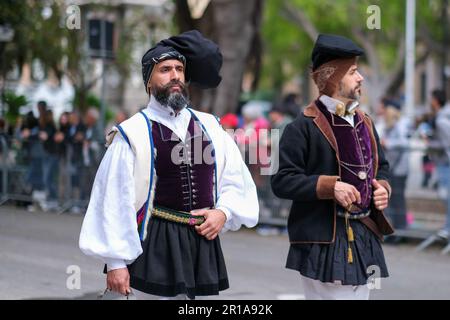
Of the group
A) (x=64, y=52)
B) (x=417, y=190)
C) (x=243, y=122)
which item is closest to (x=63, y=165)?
(x=243, y=122)

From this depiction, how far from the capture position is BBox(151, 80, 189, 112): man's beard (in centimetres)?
489

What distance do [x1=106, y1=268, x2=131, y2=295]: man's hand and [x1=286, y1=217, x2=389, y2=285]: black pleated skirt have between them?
3.71 feet

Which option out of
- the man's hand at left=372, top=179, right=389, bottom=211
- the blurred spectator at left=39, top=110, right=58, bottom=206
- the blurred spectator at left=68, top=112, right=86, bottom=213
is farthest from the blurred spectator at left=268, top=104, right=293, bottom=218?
the man's hand at left=372, top=179, right=389, bottom=211

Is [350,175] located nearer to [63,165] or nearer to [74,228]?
[74,228]

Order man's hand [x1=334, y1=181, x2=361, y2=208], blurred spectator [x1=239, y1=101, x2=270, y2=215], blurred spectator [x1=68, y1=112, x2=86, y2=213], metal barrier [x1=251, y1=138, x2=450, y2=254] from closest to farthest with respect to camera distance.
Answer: man's hand [x1=334, y1=181, x2=361, y2=208] < metal barrier [x1=251, y1=138, x2=450, y2=254] < blurred spectator [x1=239, y1=101, x2=270, y2=215] < blurred spectator [x1=68, y1=112, x2=86, y2=213]

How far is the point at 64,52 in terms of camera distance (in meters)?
23.2

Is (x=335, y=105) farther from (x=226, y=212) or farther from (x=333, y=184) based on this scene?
(x=226, y=212)

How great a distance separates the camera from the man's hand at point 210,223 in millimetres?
4840

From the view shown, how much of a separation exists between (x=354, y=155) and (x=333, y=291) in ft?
2.48

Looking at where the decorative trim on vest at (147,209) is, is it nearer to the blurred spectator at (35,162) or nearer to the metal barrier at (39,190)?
the metal barrier at (39,190)

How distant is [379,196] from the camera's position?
542 centimetres

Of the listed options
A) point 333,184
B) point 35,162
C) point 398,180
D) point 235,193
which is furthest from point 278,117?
point 235,193

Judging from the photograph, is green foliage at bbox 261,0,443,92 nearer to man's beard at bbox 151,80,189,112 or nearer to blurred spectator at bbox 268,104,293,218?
blurred spectator at bbox 268,104,293,218
